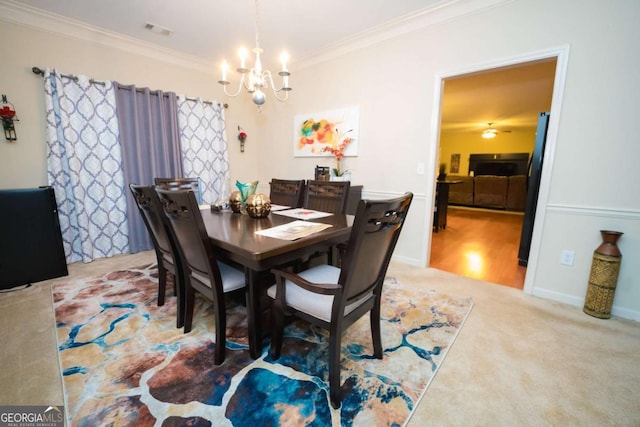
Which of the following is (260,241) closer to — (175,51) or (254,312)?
(254,312)

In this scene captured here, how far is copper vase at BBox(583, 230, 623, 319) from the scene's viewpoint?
6.13 feet

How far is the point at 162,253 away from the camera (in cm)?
196

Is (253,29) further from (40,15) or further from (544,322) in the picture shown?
(544,322)

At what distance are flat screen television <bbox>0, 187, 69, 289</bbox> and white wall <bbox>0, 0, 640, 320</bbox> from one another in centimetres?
A: 58

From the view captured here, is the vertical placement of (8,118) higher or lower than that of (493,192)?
higher

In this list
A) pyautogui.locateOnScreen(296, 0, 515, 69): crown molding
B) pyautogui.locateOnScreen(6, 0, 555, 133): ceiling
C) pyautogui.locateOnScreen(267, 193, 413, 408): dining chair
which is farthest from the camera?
pyautogui.locateOnScreen(6, 0, 555, 133): ceiling

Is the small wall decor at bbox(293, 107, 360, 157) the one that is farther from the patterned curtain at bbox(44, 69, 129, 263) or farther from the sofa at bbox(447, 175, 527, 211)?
the sofa at bbox(447, 175, 527, 211)

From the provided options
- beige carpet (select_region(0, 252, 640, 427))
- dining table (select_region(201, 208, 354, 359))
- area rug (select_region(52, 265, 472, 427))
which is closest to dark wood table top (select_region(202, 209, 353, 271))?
dining table (select_region(201, 208, 354, 359))

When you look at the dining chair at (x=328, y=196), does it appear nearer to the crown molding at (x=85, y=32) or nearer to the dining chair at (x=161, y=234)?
the dining chair at (x=161, y=234)

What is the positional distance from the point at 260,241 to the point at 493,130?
9292 mm

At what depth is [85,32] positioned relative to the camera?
2.87 meters

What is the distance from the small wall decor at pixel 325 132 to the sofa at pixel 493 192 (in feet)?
14.6

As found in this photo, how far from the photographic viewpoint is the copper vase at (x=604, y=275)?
73.5 inches

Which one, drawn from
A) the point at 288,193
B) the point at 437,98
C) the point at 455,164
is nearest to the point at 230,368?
the point at 288,193
